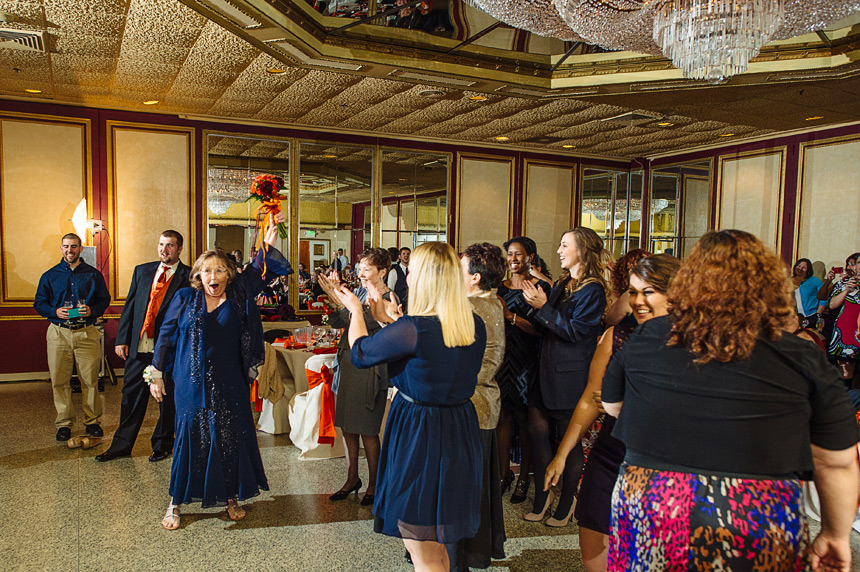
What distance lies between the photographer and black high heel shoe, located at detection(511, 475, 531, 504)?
13.5 ft

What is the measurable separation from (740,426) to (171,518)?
3282 millimetres

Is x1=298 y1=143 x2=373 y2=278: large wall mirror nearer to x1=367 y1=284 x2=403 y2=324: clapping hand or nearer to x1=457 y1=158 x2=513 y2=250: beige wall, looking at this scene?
x1=457 y1=158 x2=513 y2=250: beige wall

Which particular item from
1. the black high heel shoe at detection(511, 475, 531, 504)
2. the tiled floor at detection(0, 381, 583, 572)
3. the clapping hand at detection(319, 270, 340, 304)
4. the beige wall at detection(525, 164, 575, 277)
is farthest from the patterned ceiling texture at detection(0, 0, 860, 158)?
the black high heel shoe at detection(511, 475, 531, 504)

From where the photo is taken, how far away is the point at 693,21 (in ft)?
12.5

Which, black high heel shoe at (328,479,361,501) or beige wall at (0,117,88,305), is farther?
beige wall at (0,117,88,305)

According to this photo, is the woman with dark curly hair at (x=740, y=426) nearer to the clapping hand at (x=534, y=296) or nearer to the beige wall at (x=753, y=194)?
the clapping hand at (x=534, y=296)

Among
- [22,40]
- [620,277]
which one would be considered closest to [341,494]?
[620,277]

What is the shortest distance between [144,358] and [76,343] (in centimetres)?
85

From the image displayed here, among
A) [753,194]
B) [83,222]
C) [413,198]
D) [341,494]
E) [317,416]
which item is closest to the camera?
[341,494]

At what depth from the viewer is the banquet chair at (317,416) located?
4684mm

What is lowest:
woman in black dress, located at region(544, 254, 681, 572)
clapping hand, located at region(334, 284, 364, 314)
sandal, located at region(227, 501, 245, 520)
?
sandal, located at region(227, 501, 245, 520)

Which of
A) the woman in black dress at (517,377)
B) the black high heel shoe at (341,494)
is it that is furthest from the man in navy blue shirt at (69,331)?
the woman in black dress at (517,377)

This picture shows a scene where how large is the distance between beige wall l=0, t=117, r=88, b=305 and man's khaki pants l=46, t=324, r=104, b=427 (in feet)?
9.12

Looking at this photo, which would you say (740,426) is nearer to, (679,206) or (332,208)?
(332,208)
